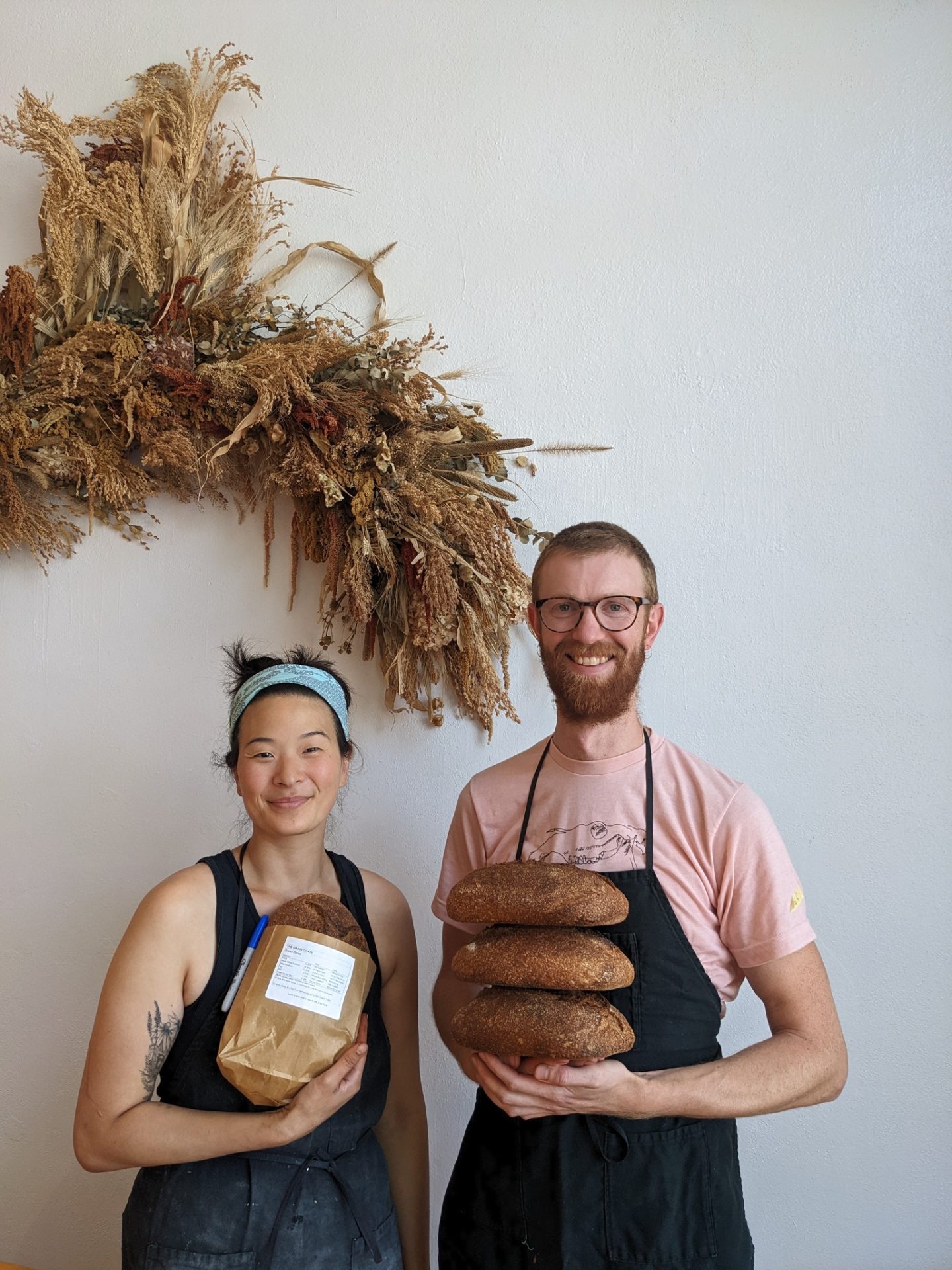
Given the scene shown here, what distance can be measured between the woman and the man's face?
0.44 metres

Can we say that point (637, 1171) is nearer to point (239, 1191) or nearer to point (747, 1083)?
point (747, 1083)

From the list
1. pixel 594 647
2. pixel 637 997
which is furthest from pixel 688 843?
pixel 594 647

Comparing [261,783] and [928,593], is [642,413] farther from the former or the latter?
[261,783]

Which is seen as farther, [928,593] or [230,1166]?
[928,593]

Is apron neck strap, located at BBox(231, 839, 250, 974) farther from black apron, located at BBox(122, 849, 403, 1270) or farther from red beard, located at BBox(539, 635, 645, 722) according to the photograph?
red beard, located at BBox(539, 635, 645, 722)

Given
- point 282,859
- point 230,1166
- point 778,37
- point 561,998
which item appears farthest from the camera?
point 778,37

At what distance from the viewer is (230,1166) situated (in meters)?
1.53

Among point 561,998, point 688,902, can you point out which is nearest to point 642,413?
point 688,902

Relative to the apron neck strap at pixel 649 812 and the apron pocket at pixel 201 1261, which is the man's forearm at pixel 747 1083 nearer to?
the apron neck strap at pixel 649 812

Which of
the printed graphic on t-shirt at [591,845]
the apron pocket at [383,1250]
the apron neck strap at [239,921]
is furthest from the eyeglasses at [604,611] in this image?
the apron pocket at [383,1250]

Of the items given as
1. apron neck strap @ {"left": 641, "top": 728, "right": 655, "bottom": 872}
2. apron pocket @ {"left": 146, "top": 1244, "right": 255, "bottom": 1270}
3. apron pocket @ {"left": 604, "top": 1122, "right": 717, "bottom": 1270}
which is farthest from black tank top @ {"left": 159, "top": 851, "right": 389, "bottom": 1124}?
apron neck strap @ {"left": 641, "top": 728, "right": 655, "bottom": 872}

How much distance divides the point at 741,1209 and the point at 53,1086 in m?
1.57

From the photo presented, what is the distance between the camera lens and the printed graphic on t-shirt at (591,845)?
1567mm

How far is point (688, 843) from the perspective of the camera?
1.57 meters
